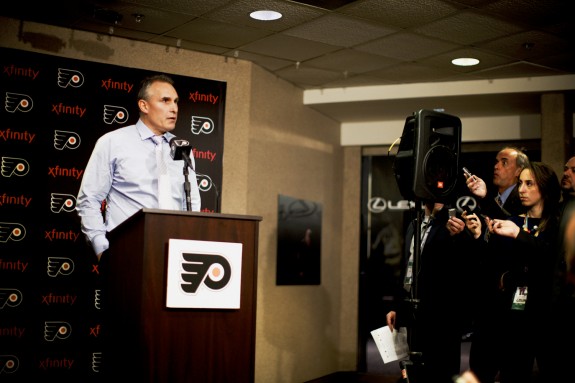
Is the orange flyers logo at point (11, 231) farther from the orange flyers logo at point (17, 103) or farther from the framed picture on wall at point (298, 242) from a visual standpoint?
the framed picture on wall at point (298, 242)

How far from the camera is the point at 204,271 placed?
109 inches

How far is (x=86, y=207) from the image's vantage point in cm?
342

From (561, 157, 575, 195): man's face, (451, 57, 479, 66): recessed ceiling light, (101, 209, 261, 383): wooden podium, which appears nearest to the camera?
(101, 209, 261, 383): wooden podium

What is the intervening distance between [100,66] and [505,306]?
366 centimetres

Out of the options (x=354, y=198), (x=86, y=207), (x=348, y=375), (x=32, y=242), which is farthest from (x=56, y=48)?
(x=348, y=375)

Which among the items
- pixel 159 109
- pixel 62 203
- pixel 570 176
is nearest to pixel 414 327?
pixel 570 176

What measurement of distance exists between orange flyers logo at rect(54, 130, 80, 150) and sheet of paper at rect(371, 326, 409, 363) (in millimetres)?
2902

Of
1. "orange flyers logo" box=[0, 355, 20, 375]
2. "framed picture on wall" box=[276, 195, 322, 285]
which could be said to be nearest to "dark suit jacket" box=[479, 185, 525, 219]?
"framed picture on wall" box=[276, 195, 322, 285]

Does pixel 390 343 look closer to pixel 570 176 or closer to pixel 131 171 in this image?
pixel 570 176

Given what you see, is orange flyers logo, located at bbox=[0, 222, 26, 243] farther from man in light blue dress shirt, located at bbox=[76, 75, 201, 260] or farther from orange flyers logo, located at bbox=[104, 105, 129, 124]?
man in light blue dress shirt, located at bbox=[76, 75, 201, 260]

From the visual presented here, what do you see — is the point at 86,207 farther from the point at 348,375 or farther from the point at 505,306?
the point at 348,375

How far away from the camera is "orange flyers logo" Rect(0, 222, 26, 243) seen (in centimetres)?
505

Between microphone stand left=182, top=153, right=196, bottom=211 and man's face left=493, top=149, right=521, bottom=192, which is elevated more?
man's face left=493, top=149, right=521, bottom=192

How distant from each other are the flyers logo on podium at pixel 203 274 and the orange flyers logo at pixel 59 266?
2.86 meters
